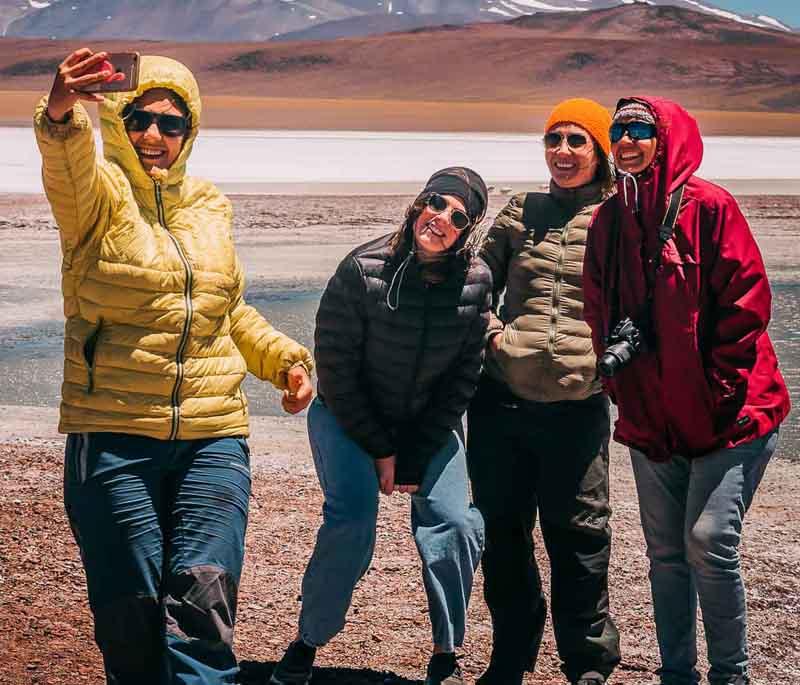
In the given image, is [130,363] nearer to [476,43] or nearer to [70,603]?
[70,603]

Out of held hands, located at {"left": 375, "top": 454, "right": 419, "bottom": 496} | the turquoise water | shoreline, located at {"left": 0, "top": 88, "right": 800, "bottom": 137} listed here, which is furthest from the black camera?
shoreline, located at {"left": 0, "top": 88, "right": 800, "bottom": 137}

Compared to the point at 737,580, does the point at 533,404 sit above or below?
above

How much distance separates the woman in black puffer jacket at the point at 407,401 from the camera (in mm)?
3512

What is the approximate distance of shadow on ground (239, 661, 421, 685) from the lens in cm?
399

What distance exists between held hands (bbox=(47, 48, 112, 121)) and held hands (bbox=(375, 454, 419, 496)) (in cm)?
127

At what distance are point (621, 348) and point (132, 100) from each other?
1.33 m

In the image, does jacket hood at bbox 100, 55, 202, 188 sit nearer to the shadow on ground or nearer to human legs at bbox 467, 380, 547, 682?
human legs at bbox 467, 380, 547, 682

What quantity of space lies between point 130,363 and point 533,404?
49.6 inches

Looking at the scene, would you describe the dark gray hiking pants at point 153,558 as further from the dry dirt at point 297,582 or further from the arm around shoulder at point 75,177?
the dry dirt at point 297,582

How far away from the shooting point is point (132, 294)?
3.03 meters

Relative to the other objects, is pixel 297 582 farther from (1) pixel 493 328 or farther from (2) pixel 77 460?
(2) pixel 77 460

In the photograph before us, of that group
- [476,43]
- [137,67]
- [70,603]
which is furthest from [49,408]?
[476,43]

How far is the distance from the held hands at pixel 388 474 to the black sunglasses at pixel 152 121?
3.36 feet

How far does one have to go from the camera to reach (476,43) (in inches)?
6161
